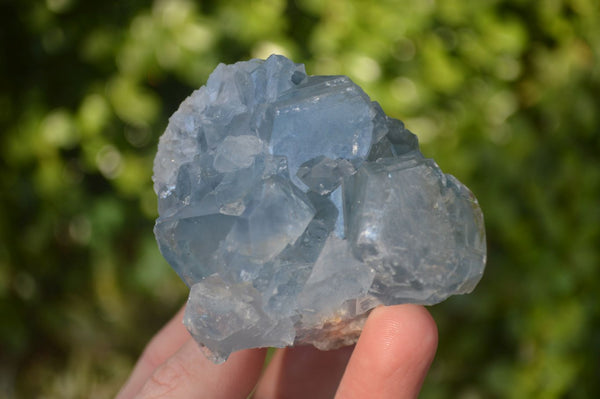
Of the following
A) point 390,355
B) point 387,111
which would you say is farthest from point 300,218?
point 387,111

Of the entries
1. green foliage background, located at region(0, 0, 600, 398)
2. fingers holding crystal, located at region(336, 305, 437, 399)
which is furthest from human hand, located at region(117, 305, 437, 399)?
green foliage background, located at region(0, 0, 600, 398)

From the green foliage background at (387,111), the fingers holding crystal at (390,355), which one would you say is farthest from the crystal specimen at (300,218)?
the green foliage background at (387,111)

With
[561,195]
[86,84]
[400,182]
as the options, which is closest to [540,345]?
[561,195]

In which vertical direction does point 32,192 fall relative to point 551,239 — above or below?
above

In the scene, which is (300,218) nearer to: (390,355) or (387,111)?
(390,355)

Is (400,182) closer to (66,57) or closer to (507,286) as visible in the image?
(507,286)

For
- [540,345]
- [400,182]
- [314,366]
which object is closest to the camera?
[400,182]

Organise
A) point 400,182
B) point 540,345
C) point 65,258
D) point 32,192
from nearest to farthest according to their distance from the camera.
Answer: point 400,182 < point 540,345 < point 32,192 < point 65,258

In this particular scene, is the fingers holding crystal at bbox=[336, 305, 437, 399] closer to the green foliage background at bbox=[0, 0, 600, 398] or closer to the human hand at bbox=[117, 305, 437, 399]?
the human hand at bbox=[117, 305, 437, 399]
